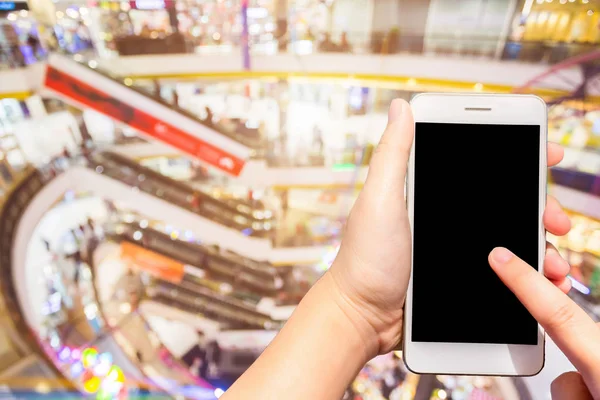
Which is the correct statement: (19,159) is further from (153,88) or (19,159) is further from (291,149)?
(291,149)

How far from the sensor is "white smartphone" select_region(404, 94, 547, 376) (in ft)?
2.40

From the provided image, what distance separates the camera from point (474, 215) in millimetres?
734

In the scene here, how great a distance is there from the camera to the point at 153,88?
2.02 meters

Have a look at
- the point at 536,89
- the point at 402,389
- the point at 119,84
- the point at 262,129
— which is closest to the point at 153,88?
the point at 119,84

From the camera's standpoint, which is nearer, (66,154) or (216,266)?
(66,154)

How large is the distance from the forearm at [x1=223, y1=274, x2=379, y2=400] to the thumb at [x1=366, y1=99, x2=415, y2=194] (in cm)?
26

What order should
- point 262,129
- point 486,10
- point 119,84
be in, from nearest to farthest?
point 486,10, point 119,84, point 262,129

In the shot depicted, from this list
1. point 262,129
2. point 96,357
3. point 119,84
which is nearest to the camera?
point 119,84

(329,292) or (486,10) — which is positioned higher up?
(486,10)

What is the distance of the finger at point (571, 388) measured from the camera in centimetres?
64

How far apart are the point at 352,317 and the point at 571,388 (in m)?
0.42

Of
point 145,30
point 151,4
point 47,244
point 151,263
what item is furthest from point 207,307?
point 151,4

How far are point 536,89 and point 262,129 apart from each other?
1.52 metres

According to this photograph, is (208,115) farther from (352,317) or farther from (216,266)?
(352,317)
